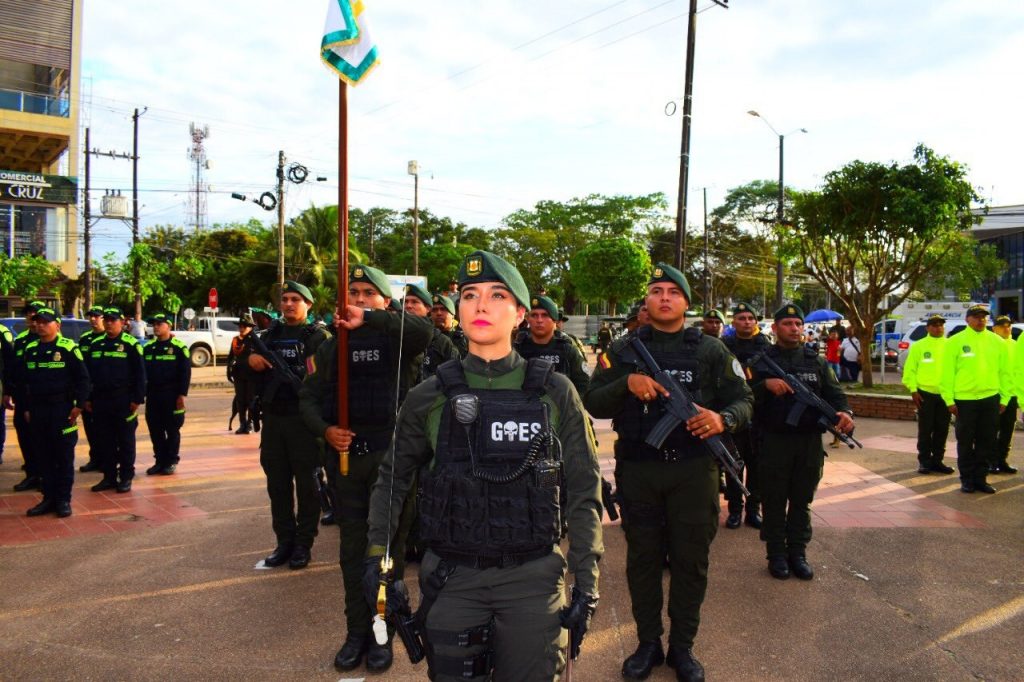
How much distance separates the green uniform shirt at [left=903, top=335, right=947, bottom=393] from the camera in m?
7.96

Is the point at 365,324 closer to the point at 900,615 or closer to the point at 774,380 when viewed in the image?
the point at 774,380

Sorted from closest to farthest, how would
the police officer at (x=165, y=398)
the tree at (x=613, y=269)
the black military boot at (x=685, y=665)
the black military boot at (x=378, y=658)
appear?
the black military boot at (x=685, y=665) → the black military boot at (x=378, y=658) → the police officer at (x=165, y=398) → the tree at (x=613, y=269)

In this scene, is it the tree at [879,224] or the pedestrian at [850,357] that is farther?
the pedestrian at [850,357]

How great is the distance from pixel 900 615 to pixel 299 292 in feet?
14.6

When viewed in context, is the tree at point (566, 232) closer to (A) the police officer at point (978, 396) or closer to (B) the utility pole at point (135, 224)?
(B) the utility pole at point (135, 224)

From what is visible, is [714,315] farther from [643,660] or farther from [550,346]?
[643,660]

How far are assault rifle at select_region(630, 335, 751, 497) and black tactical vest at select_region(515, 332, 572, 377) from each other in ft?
7.31

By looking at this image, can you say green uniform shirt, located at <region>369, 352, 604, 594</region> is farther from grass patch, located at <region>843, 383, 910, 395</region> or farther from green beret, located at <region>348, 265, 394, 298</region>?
grass patch, located at <region>843, 383, 910, 395</region>

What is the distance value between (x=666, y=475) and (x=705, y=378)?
1.96 feet

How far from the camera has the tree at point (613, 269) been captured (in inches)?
1754

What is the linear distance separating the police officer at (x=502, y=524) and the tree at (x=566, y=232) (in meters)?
51.8

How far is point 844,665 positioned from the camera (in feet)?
11.9

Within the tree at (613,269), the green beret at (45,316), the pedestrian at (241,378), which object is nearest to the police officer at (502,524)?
the green beret at (45,316)

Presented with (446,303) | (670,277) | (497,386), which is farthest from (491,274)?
(446,303)
